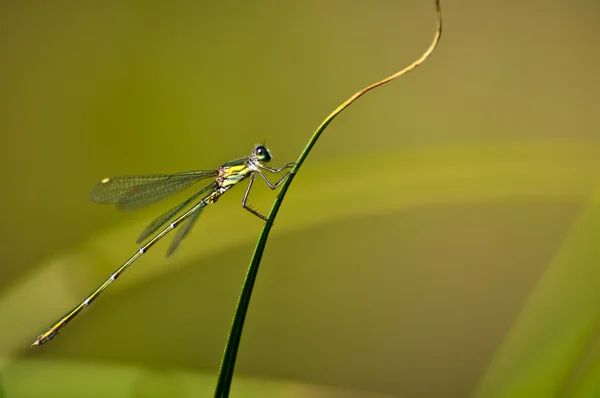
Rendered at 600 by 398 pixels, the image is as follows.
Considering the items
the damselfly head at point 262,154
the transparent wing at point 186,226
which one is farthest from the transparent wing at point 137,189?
the damselfly head at point 262,154

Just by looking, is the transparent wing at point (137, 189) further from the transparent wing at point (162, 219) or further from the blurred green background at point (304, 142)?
the blurred green background at point (304, 142)

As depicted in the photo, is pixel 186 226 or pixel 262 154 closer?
pixel 262 154

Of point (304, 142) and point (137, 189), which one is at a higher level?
point (137, 189)

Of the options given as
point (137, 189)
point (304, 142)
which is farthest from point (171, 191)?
point (304, 142)

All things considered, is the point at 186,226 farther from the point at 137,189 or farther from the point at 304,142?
the point at 304,142

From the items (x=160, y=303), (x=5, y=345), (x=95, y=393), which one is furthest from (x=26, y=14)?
(x=95, y=393)

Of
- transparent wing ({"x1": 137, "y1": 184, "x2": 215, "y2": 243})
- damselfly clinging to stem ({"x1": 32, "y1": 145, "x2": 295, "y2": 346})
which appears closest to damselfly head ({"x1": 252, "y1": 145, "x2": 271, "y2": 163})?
damselfly clinging to stem ({"x1": 32, "y1": 145, "x2": 295, "y2": 346})

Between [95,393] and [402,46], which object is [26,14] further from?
[95,393]
